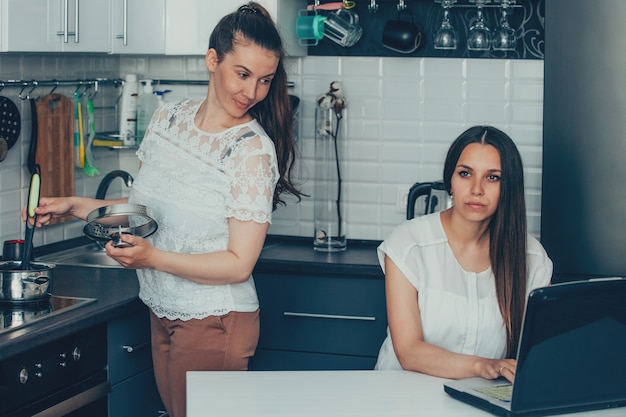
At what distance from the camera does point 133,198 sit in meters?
2.69

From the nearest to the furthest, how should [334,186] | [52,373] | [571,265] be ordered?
[52,373]
[571,265]
[334,186]

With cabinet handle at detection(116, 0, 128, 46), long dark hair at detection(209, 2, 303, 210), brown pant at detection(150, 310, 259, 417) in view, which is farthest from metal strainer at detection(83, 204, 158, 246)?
cabinet handle at detection(116, 0, 128, 46)

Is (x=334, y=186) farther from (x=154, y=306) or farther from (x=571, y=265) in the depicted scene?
(x=154, y=306)

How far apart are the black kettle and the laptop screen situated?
4.62 ft

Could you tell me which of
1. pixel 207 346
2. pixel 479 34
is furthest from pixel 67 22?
pixel 479 34

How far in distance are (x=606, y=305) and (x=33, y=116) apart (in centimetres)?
204

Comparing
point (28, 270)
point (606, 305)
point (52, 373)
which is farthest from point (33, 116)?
point (606, 305)

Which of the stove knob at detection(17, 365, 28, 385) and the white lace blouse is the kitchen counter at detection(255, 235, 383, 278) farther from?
the stove knob at detection(17, 365, 28, 385)

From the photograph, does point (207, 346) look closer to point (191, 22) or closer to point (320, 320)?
point (320, 320)

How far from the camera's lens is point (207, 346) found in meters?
2.61

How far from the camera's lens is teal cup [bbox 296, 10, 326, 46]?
11.6 feet

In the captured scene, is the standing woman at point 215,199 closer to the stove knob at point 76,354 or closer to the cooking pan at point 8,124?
the stove knob at point 76,354

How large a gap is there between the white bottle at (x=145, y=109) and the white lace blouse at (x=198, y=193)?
3.48ft

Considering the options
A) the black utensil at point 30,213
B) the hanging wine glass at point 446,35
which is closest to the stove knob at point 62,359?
the black utensil at point 30,213
